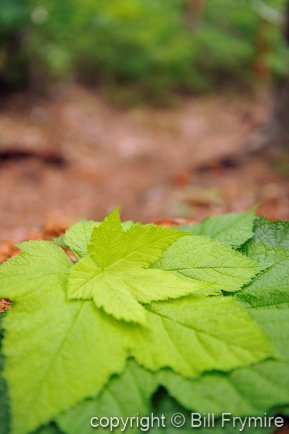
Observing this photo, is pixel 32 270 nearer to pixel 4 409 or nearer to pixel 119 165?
pixel 4 409

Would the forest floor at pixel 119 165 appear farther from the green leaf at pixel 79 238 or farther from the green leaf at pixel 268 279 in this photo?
the green leaf at pixel 268 279

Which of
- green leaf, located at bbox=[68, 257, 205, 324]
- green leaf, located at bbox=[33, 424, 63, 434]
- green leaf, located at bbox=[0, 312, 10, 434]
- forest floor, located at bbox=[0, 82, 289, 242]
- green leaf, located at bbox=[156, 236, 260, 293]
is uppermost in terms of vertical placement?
forest floor, located at bbox=[0, 82, 289, 242]

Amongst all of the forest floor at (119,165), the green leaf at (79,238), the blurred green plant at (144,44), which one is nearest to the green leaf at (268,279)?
the green leaf at (79,238)

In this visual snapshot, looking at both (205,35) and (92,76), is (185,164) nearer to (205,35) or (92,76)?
(92,76)

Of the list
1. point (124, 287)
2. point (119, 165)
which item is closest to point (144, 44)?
point (119, 165)

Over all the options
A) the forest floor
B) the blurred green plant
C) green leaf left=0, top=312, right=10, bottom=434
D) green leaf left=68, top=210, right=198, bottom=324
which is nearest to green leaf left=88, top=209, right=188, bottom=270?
green leaf left=68, top=210, right=198, bottom=324

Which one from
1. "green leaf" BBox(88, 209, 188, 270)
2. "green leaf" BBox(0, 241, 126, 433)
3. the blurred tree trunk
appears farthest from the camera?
the blurred tree trunk

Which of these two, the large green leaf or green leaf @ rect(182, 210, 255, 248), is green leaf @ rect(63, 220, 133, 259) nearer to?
the large green leaf
